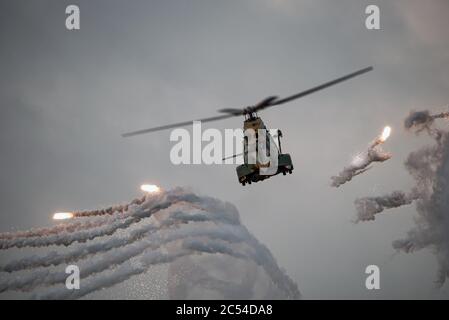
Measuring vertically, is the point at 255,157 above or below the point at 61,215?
above

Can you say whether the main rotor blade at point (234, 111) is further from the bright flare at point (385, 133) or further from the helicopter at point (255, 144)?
the bright flare at point (385, 133)

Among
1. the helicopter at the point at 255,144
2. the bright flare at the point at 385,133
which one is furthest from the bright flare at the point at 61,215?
the bright flare at the point at 385,133

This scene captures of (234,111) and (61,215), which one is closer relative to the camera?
(234,111)

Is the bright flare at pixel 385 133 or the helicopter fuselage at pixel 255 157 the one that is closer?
the helicopter fuselage at pixel 255 157

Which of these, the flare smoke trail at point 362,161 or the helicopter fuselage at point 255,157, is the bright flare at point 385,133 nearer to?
the flare smoke trail at point 362,161

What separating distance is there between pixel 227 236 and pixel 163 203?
11348mm

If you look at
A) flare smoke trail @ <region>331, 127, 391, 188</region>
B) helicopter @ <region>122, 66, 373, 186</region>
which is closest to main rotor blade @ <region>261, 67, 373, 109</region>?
helicopter @ <region>122, 66, 373, 186</region>

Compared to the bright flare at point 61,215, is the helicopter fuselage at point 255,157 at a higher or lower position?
higher

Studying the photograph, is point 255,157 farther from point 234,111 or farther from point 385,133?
point 385,133

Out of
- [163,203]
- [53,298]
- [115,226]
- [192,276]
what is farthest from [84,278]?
[192,276]

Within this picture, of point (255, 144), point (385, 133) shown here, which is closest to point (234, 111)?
point (255, 144)
